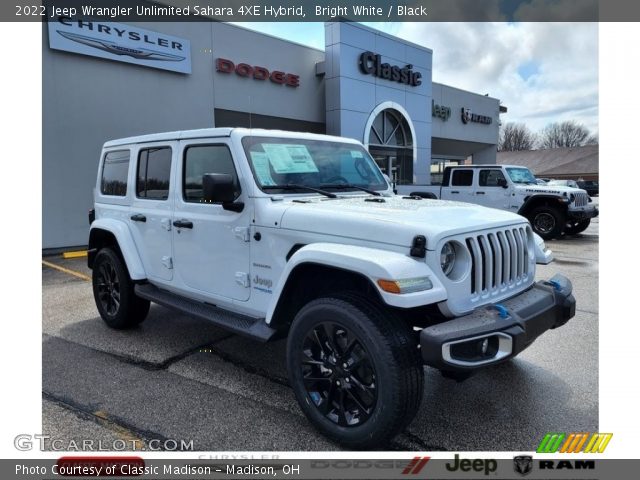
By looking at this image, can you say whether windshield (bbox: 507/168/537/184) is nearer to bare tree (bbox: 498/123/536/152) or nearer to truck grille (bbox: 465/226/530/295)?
truck grille (bbox: 465/226/530/295)

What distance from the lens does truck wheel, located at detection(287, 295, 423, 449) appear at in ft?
8.41

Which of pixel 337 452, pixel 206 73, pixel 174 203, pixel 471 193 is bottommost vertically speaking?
pixel 337 452

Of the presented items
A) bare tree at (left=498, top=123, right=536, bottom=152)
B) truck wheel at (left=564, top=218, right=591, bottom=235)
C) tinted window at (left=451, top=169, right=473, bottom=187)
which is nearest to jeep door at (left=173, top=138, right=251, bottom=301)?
tinted window at (left=451, top=169, right=473, bottom=187)

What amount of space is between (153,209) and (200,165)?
0.81m

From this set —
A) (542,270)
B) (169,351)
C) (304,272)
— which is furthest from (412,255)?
(542,270)

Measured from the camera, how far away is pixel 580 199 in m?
12.0

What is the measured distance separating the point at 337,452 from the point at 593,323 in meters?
3.71

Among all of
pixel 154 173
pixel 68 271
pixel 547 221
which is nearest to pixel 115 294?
pixel 154 173

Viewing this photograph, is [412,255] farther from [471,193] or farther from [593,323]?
[471,193]

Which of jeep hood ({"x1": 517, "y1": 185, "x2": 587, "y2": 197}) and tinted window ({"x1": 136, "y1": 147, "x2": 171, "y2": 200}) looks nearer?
tinted window ({"x1": 136, "y1": 147, "x2": 171, "y2": 200})

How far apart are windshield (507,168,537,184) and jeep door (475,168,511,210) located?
278 mm

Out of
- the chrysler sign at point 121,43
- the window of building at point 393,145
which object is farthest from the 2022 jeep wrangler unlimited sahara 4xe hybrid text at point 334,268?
the window of building at point 393,145

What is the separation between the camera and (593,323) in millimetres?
5090

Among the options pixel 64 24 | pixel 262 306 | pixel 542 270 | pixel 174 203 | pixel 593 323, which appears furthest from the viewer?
pixel 64 24
